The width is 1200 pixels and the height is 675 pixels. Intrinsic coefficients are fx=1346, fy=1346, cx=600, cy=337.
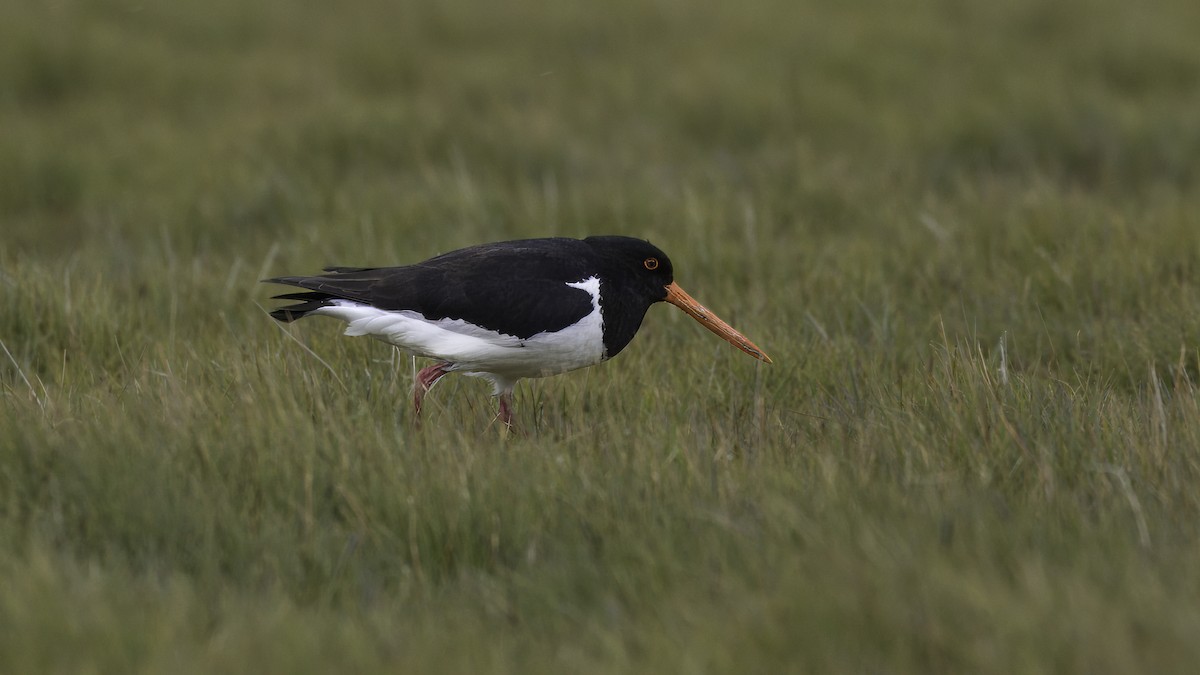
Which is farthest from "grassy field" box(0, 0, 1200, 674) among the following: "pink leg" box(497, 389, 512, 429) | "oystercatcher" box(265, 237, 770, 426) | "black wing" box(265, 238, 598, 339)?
"black wing" box(265, 238, 598, 339)

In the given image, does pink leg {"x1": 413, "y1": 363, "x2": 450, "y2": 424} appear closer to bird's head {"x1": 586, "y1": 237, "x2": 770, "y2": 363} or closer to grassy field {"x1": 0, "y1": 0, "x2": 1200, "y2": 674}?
grassy field {"x1": 0, "y1": 0, "x2": 1200, "y2": 674}

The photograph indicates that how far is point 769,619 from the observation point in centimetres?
269

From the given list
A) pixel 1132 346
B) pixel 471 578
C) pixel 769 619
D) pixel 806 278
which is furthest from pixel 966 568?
pixel 806 278

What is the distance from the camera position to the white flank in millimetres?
4387

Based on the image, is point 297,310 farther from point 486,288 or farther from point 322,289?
point 486,288

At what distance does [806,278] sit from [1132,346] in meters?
1.48

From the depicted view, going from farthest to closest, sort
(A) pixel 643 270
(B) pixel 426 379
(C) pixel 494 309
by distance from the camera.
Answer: (A) pixel 643 270 → (B) pixel 426 379 → (C) pixel 494 309

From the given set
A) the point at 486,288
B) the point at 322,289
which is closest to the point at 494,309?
the point at 486,288

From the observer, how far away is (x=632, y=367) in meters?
4.89

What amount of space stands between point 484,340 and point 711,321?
3.05 ft

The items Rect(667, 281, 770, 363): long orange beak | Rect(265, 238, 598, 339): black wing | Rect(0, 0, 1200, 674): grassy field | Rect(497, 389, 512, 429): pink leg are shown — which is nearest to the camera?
Rect(0, 0, 1200, 674): grassy field

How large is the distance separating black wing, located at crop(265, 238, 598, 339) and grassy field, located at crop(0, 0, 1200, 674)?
0.27 m

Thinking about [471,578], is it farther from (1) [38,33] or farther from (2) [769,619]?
(1) [38,33]

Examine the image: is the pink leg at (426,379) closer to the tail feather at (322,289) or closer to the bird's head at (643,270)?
the tail feather at (322,289)
